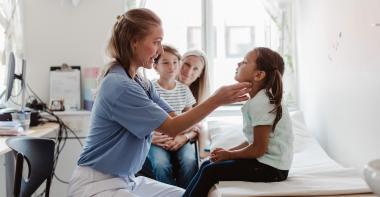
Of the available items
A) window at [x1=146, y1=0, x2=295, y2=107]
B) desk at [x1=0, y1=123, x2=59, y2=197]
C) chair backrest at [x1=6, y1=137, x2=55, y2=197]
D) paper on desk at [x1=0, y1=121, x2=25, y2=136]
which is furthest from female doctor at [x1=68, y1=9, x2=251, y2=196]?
window at [x1=146, y1=0, x2=295, y2=107]

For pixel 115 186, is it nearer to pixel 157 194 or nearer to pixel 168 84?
pixel 157 194

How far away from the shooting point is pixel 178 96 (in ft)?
8.60

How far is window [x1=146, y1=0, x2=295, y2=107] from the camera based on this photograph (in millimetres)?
3232

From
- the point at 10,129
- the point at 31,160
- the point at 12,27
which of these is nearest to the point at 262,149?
the point at 31,160

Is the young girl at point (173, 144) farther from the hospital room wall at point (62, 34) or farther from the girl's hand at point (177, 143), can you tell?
the hospital room wall at point (62, 34)

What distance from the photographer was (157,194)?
164 cm

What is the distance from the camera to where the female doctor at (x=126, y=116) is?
144 centimetres

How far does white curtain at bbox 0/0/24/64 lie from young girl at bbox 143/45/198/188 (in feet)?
3.49

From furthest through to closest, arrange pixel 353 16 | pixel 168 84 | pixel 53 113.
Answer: pixel 53 113, pixel 168 84, pixel 353 16

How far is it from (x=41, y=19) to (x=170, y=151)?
1392mm

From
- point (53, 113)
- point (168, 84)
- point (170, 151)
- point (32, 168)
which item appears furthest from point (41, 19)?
point (32, 168)

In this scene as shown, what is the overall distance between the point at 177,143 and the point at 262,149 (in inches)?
31.5

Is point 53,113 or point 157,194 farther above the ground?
point 53,113

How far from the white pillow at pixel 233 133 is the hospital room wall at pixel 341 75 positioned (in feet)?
0.47
